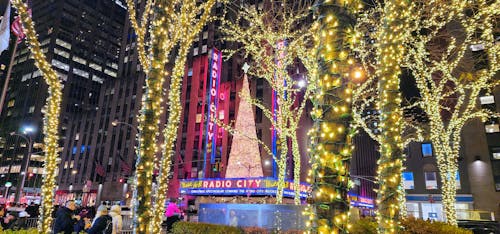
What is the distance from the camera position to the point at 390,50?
744cm

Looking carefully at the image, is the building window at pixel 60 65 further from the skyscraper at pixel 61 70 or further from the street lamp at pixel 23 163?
the street lamp at pixel 23 163

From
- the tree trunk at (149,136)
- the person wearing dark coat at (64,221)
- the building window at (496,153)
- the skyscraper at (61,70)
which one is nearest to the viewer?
the tree trunk at (149,136)

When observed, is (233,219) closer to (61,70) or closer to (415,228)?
(415,228)

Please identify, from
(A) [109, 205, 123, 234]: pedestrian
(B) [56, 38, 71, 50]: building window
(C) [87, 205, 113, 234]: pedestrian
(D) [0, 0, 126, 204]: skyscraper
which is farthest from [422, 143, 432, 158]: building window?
(B) [56, 38, 71, 50]: building window

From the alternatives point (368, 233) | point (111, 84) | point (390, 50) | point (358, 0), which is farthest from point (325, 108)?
point (111, 84)

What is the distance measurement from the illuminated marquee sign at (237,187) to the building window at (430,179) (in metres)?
16.2

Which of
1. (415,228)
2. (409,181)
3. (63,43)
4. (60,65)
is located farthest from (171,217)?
(63,43)

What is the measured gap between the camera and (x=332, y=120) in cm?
376

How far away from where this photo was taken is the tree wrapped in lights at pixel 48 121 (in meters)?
7.79

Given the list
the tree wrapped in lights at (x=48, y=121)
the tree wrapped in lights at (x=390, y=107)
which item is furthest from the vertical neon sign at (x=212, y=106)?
the tree wrapped in lights at (x=390, y=107)

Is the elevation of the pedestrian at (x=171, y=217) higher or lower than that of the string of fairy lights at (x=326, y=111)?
lower

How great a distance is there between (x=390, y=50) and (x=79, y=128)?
8439 cm

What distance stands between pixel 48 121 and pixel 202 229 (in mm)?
6268

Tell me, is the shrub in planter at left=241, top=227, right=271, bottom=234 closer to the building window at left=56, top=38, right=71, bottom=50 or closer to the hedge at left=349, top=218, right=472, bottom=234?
the hedge at left=349, top=218, right=472, bottom=234
